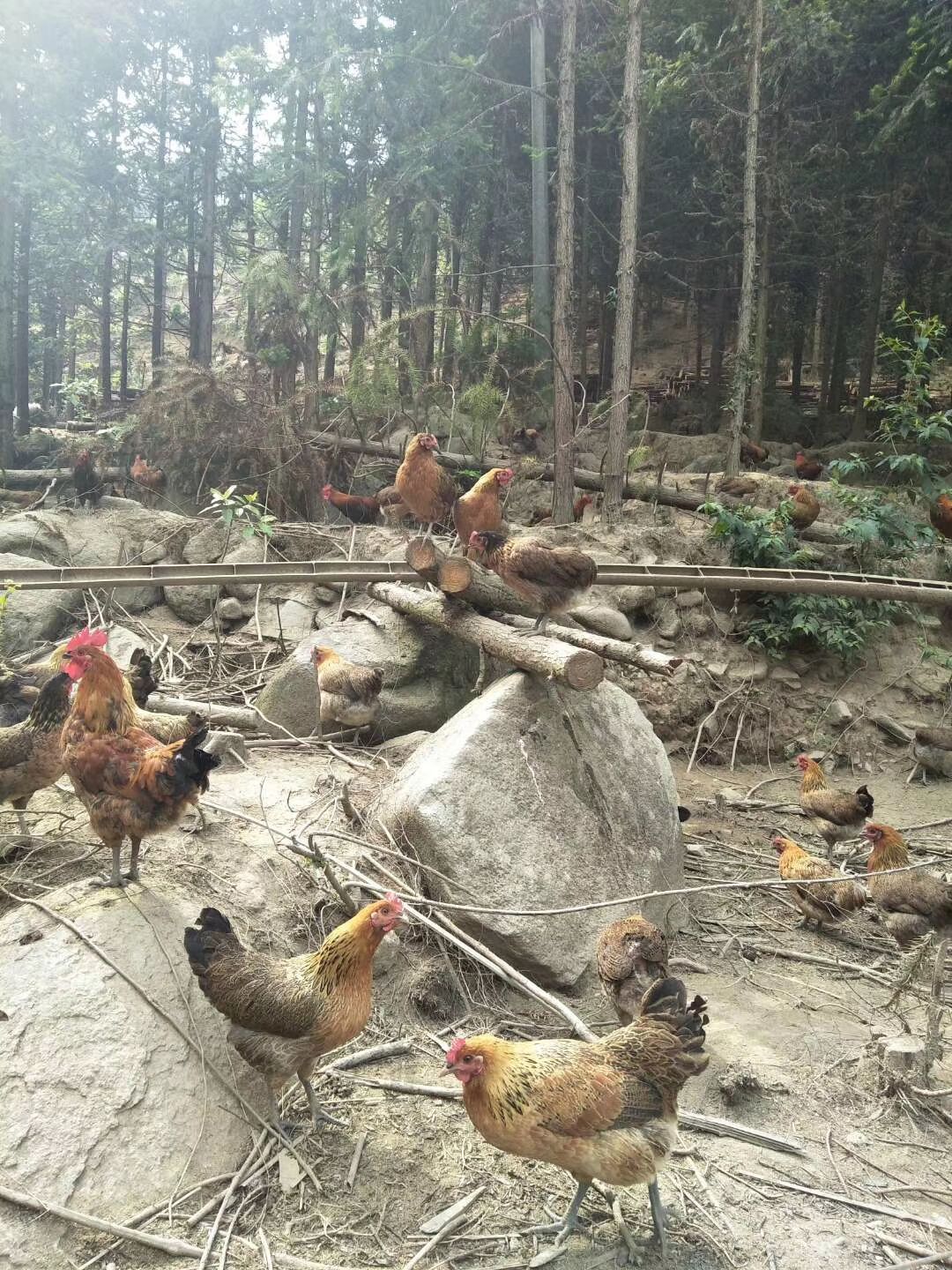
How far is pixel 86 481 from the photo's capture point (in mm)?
13609

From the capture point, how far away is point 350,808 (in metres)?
5.46

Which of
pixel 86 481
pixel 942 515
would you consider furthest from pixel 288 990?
pixel 86 481

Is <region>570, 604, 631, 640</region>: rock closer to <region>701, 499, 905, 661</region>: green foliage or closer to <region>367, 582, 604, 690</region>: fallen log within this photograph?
<region>701, 499, 905, 661</region>: green foliage

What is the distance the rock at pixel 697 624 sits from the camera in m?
10.8

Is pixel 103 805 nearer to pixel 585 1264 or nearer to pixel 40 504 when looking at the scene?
pixel 585 1264

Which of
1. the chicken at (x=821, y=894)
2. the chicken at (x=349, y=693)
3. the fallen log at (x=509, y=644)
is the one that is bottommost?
the chicken at (x=821, y=894)

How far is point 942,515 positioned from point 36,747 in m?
10.9

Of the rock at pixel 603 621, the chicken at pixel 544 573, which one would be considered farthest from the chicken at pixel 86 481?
the chicken at pixel 544 573

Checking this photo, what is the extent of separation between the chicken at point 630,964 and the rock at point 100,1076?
1748 mm

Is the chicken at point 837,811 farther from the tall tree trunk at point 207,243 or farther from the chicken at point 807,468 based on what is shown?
the tall tree trunk at point 207,243

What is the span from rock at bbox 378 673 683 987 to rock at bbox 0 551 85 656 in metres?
5.62

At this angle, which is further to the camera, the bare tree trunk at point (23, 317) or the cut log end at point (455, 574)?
the bare tree trunk at point (23, 317)

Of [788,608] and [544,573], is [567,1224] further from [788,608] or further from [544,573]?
[788,608]

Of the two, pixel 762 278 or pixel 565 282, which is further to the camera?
pixel 762 278
